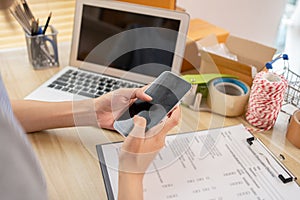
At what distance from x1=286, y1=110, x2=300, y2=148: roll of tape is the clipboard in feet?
0.25

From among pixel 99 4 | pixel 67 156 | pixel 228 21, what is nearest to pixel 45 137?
pixel 67 156

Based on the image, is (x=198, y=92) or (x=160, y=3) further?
(x=160, y=3)

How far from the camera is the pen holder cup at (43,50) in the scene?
40.2 inches

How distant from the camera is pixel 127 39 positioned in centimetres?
95

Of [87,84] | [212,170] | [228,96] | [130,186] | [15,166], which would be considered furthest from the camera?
[87,84]

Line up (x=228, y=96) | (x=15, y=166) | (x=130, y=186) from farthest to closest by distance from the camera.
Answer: (x=228, y=96) < (x=130, y=186) < (x=15, y=166)

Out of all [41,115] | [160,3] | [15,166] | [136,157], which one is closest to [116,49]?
[160,3]

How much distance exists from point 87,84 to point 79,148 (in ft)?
0.81

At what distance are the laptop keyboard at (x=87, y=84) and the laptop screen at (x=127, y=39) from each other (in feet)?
0.14

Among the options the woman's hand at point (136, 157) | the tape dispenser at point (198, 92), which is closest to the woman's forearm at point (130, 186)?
the woman's hand at point (136, 157)

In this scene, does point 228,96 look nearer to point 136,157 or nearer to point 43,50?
point 136,157

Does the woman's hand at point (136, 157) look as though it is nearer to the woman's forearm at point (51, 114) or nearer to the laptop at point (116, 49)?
the woman's forearm at point (51, 114)

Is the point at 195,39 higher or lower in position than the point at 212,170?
higher

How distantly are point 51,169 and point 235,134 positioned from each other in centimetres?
41
